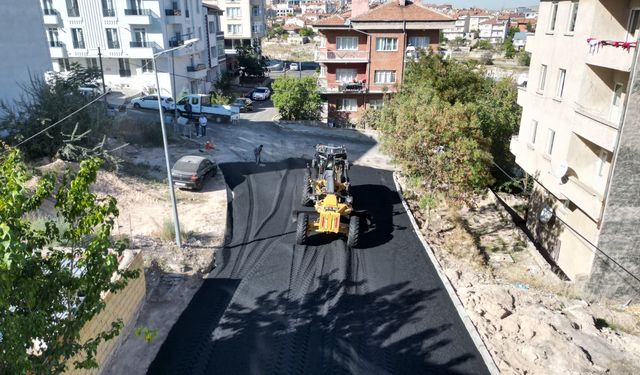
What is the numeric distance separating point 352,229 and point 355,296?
3.13 metres

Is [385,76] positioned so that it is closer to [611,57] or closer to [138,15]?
[138,15]

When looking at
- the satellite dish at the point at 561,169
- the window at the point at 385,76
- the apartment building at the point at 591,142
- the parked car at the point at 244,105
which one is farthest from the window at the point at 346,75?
the satellite dish at the point at 561,169

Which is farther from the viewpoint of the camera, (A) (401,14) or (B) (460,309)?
(A) (401,14)

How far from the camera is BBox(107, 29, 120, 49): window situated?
42.5 meters

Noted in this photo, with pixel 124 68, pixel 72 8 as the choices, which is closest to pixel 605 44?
pixel 124 68

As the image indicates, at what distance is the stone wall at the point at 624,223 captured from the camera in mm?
14945

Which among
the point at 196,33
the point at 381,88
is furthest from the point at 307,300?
the point at 196,33

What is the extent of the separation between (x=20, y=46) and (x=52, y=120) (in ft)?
23.9

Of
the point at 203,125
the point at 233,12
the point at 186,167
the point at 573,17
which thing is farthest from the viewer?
the point at 233,12

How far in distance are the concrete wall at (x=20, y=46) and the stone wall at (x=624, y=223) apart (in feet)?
93.8

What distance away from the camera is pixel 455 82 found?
104ft

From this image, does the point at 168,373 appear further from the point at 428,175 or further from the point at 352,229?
the point at 428,175

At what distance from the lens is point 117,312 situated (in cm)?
1220

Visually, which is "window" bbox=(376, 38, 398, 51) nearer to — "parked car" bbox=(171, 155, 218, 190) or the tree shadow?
"parked car" bbox=(171, 155, 218, 190)
